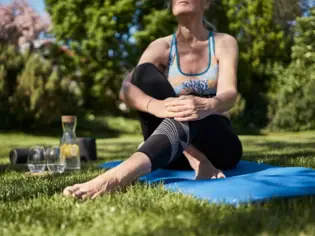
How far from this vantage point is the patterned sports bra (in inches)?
120

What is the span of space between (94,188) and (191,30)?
143cm

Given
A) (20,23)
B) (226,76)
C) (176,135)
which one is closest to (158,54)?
(226,76)

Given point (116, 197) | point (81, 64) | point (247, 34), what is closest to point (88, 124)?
point (81, 64)

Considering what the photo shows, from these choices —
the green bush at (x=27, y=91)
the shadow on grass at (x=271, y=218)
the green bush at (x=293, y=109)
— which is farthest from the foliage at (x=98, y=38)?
the shadow on grass at (x=271, y=218)

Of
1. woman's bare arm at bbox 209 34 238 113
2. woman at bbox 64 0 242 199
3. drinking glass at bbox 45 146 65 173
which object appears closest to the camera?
woman at bbox 64 0 242 199

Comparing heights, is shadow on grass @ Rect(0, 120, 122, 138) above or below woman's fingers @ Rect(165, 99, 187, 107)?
below

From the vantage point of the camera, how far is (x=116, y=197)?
84.0 inches

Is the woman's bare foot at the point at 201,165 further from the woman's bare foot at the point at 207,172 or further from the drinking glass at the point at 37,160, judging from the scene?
the drinking glass at the point at 37,160

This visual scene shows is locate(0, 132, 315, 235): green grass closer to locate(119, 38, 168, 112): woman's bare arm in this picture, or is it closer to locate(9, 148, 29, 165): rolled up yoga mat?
locate(119, 38, 168, 112): woman's bare arm

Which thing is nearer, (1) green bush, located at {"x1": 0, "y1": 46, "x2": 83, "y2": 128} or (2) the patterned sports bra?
(2) the patterned sports bra

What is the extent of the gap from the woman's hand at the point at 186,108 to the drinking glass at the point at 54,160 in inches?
59.8

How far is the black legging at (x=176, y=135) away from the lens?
2.41 metres

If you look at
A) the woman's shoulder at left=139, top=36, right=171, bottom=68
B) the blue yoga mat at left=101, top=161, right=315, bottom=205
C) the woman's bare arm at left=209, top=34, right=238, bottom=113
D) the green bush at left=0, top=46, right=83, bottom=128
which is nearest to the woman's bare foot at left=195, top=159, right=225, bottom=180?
the blue yoga mat at left=101, top=161, right=315, bottom=205

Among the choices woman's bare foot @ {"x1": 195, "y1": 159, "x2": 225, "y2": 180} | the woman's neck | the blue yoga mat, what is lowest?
woman's bare foot @ {"x1": 195, "y1": 159, "x2": 225, "y2": 180}
